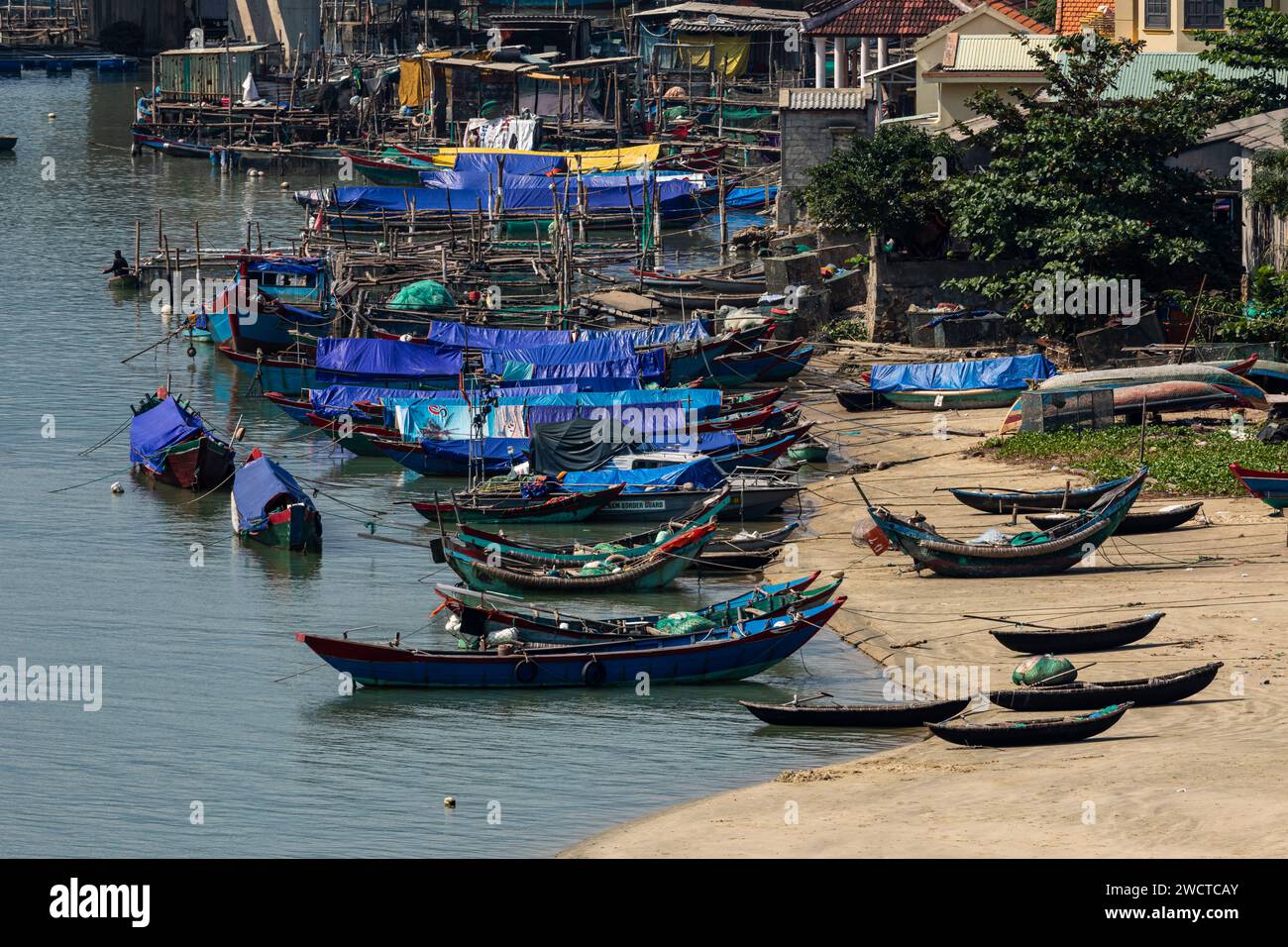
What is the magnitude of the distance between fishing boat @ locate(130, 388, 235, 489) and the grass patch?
53.8 ft

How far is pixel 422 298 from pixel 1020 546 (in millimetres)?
25204

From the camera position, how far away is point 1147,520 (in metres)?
33.5

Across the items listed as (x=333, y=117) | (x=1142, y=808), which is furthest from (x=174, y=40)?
(x=1142, y=808)

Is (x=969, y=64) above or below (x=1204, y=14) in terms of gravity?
below

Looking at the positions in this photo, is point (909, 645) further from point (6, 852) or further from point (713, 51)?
point (713, 51)

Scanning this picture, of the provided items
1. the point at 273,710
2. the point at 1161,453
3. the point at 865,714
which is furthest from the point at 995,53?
the point at 273,710

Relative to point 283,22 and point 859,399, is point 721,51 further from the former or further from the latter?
point 859,399

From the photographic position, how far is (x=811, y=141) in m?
60.8

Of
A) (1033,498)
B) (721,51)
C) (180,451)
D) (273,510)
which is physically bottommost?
(273,510)

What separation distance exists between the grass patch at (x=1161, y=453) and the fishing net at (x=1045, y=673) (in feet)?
32.8

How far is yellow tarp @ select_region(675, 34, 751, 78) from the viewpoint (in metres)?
91.1

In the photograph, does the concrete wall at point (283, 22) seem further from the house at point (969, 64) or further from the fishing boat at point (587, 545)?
the fishing boat at point (587, 545)

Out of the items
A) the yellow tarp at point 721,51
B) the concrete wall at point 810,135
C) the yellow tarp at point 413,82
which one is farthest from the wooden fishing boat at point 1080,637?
the yellow tarp at point 413,82

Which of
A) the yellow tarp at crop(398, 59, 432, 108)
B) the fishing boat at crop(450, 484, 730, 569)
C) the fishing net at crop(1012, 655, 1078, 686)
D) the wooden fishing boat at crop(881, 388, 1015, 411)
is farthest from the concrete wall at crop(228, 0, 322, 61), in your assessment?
the fishing net at crop(1012, 655, 1078, 686)
